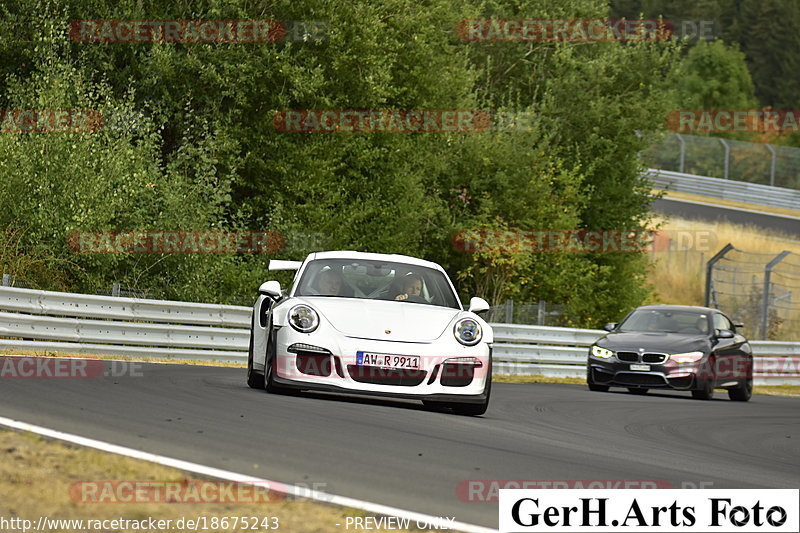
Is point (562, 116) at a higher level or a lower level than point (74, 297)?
higher

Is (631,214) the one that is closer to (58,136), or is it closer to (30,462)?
(58,136)

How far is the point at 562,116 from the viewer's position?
37.7 metres

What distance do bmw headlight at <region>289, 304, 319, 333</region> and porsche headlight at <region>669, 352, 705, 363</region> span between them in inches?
349

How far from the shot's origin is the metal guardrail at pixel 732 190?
5300cm

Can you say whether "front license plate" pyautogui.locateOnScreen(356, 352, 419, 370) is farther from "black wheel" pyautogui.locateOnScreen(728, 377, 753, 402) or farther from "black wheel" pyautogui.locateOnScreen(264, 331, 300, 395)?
"black wheel" pyautogui.locateOnScreen(728, 377, 753, 402)

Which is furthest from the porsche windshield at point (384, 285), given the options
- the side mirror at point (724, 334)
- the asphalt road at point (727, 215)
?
the asphalt road at point (727, 215)

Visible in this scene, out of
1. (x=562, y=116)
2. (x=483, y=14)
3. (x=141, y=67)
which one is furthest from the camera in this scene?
(x=483, y=14)

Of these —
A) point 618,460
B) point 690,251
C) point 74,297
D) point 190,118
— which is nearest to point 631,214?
point 690,251

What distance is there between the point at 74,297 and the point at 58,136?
18.2 feet

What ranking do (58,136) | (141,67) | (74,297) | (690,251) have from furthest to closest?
(690,251) → (141,67) → (58,136) → (74,297)

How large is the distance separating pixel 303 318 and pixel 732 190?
45.4m

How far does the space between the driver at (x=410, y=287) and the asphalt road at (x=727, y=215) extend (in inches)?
1523

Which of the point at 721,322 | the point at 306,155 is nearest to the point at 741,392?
the point at 721,322

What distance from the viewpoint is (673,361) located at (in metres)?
18.5
